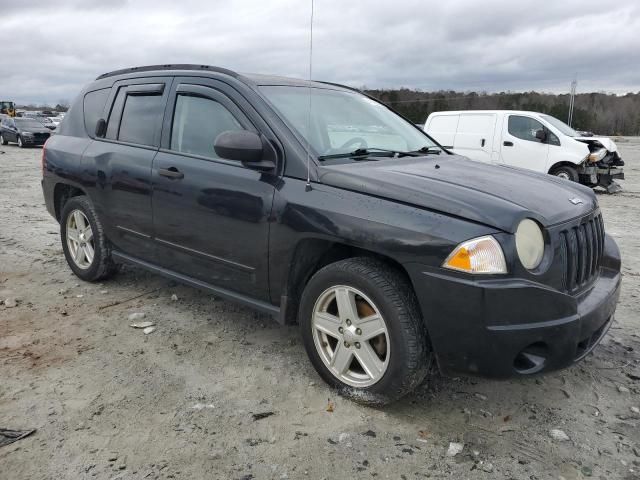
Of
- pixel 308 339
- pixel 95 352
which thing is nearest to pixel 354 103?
pixel 308 339

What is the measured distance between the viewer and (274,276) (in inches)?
125

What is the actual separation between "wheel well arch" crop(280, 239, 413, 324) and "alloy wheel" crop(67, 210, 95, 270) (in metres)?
2.38

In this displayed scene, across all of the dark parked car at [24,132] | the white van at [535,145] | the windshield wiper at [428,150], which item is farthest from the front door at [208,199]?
the dark parked car at [24,132]

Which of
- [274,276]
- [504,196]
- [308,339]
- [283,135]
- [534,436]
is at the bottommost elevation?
[534,436]

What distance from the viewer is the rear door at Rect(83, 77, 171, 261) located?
394 centimetres

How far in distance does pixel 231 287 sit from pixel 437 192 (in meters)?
1.49

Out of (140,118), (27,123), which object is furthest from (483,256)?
(27,123)

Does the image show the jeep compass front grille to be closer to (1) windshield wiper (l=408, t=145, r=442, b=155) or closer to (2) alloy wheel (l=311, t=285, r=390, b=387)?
(2) alloy wheel (l=311, t=285, r=390, b=387)

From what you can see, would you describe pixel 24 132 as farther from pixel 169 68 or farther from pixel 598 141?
pixel 169 68

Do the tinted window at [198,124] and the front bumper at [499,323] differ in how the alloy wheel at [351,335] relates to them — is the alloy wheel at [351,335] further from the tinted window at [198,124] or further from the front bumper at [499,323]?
the tinted window at [198,124]

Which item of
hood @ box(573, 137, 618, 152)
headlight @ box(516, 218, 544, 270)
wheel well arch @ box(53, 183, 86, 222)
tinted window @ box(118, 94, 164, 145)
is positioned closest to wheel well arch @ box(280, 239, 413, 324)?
headlight @ box(516, 218, 544, 270)

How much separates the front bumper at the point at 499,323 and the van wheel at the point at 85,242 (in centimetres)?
304

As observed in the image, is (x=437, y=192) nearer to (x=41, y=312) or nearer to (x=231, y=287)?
(x=231, y=287)

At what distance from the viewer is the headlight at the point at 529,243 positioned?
2471 millimetres
